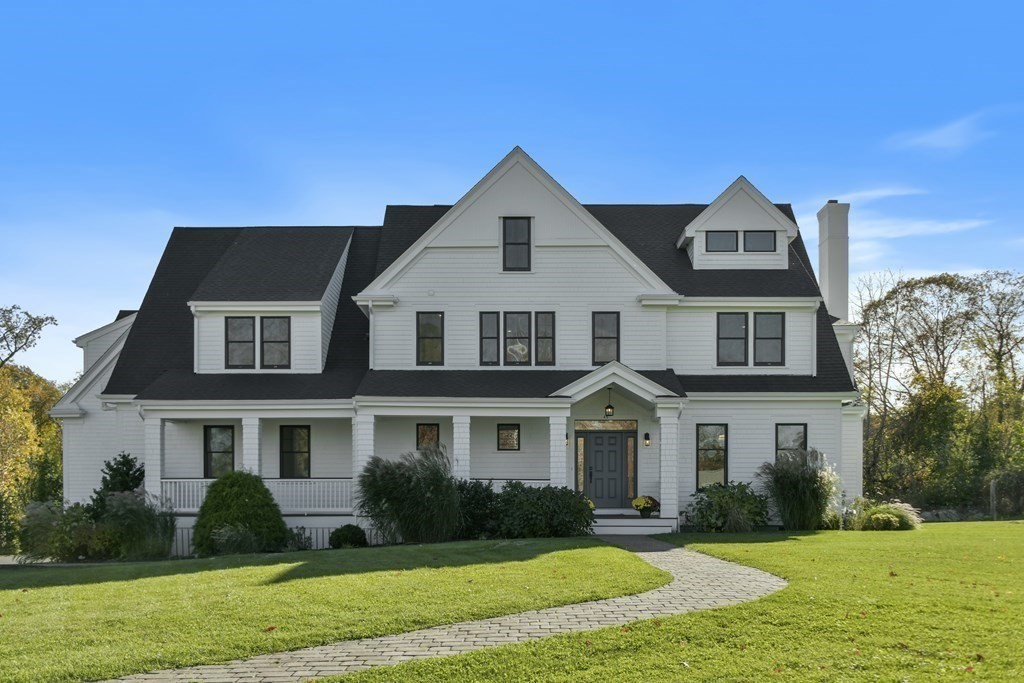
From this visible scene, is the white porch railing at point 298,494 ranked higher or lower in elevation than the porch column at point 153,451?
lower

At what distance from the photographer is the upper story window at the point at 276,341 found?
25359 mm

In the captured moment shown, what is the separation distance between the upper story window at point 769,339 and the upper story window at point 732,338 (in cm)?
37

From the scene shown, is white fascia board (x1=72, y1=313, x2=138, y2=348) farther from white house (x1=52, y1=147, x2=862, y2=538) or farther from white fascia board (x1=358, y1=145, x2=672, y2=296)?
white fascia board (x1=358, y1=145, x2=672, y2=296)

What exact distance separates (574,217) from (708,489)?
27.6 feet

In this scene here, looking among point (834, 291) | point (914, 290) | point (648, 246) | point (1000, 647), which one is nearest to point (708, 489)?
point (648, 246)

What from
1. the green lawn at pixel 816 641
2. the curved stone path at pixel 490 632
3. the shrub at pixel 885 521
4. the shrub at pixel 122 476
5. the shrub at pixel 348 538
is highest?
the shrub at pixel 122 476

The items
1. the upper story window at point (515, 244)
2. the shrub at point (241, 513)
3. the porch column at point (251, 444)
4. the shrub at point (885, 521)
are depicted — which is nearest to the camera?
the shrub at point (241, 513)

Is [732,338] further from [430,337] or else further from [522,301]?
[430,337]

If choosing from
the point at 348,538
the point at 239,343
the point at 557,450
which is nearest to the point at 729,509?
the point at 557,450

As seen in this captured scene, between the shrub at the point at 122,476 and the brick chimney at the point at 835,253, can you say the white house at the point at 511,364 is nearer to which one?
the shrub at the point at 122,476

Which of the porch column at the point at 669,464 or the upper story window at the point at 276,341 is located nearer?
the porch column at the point at 669,464

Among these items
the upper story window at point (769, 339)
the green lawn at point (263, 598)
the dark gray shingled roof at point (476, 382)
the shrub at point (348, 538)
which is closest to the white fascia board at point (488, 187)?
the dark gray shingled roof at point (476, 382)

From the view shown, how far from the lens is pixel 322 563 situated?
52.1 ft

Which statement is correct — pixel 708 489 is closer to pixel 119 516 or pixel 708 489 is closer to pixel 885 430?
pixel 119 516
